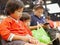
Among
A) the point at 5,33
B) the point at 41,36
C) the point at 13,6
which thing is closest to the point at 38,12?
the point at 41,36

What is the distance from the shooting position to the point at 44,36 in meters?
3.20

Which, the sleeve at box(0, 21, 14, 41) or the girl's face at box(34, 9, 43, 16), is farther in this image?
the girl's face at box(34, 9, 43, 16)

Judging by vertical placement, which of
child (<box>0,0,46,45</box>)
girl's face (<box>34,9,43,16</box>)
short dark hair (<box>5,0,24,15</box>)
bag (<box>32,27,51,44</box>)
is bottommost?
bag (<box>32,27,51,44</box>)

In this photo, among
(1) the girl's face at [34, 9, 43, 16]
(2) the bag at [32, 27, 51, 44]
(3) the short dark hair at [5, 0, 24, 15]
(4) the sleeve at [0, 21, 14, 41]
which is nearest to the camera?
(4) the sleeve at [0, 21, 14, 41]

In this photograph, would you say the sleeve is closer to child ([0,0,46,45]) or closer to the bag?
child ([0,0,46,45])

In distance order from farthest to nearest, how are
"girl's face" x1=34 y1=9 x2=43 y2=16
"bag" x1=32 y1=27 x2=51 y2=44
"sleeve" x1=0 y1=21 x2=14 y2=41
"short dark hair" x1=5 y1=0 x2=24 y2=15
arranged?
"girl's face" x1=34 y1=9 x2=43 y2=16
"bag" x1=32 y1=27 x2=51 y2=44
"short dark hair" x1=5 y1=0 x2=24 y2=15
"sleeve" x1=0 y1=21 x2=14 y2=41

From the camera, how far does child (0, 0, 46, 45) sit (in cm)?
256

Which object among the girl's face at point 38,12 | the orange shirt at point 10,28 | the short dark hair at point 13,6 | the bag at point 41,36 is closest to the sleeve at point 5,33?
the orange shirt at point 10,28

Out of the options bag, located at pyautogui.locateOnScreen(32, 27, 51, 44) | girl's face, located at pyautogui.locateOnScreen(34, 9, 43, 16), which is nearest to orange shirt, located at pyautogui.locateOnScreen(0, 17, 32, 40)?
bag, located at pyautogui.locateOnScreen(32, 27, 51, 44)

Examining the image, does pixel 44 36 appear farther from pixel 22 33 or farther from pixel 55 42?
pixel 22 33

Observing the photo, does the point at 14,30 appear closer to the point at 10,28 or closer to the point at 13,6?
the point at 10,28

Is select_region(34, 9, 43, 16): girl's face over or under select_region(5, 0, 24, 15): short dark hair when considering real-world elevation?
under

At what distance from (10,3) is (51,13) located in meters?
4.26

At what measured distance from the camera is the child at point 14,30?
2.56 metres
